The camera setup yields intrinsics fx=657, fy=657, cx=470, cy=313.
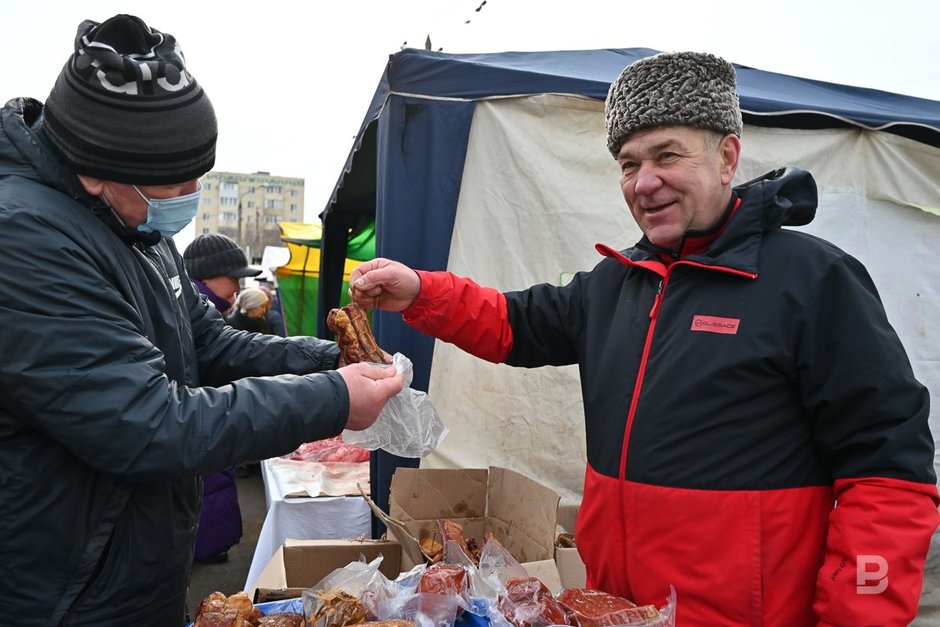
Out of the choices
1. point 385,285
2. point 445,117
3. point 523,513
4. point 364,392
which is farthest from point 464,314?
point 445,117

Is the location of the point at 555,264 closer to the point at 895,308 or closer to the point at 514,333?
the point at 514,333

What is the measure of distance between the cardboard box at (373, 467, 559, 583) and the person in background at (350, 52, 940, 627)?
2.96 feet

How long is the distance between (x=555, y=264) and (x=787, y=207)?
1.78 meters

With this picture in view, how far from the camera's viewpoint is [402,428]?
7.30 ft

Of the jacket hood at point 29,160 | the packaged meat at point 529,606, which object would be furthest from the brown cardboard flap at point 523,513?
the jacket hood at point 29,160

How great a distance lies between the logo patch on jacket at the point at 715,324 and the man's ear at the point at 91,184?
1530 millimetres

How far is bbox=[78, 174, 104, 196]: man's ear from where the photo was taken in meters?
1.58

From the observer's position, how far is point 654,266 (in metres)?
1.89

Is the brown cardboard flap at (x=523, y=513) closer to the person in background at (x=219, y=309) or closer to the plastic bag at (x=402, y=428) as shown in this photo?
the plastic bag at (x=402, y=428)

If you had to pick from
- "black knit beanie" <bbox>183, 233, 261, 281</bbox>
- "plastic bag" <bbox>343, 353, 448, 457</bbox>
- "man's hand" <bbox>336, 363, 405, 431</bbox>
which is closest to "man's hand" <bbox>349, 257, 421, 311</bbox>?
"plastic bag" <bbox>343, 353, 448, 457</bbox>

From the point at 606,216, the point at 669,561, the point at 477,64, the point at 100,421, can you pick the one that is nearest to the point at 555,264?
the point at 606,216

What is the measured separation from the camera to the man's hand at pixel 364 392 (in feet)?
5.69

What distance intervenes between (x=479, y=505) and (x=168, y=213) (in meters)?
2.04

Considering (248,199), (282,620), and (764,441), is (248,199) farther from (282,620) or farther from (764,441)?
(764,441)
